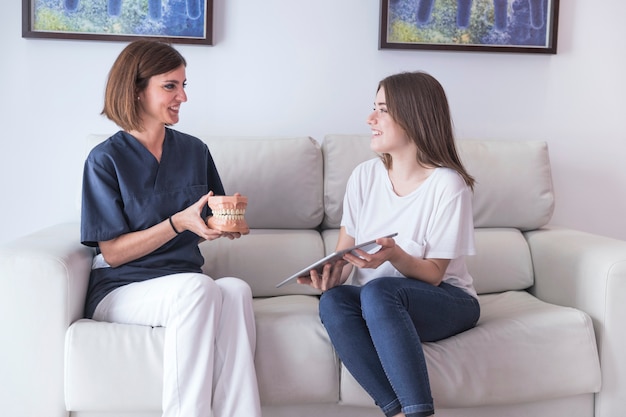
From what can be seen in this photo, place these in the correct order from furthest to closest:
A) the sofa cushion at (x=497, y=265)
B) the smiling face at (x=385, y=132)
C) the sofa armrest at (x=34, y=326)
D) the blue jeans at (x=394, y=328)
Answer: the sofa cushion at (x=497, y=265) → the smiling face at (x=385, y=132) → the sofa armrest at (x=34, y=326) → the blue jeans at (x=394, y=328)

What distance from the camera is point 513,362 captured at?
1995 millimetres

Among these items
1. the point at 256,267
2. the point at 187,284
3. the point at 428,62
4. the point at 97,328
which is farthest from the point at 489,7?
the point at 97,328

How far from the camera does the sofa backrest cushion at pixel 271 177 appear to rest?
2473 mm

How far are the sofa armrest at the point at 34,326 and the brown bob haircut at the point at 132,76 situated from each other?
42cm

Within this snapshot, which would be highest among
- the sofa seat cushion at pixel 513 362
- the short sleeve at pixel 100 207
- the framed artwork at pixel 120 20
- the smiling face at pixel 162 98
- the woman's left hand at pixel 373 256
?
the framed artwork at pixel 120 20

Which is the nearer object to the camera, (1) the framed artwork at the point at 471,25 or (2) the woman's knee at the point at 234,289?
(2) the woman's knee at the point at 234,289

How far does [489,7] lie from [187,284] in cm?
171

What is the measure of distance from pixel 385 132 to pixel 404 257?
384 millimetres

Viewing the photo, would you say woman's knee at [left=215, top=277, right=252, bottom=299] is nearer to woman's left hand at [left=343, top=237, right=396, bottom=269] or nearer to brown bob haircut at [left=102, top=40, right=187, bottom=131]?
woman's left hand at [left=343, top=237, right=396, bottom=269]

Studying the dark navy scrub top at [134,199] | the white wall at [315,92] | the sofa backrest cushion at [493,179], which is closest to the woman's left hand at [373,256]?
the dark navy scrub top at [134,199]

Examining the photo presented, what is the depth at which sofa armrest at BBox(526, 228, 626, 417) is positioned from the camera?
6.87ft

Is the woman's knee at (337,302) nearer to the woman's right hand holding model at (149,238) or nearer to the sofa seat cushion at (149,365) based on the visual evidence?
the sofa seat cushion at (149,365)

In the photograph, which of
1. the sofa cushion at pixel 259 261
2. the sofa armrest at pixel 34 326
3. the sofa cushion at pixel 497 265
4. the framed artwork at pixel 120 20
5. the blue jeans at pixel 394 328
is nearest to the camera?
the blue jeans at pixel 394 328

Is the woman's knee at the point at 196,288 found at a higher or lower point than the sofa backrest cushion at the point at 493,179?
lower
